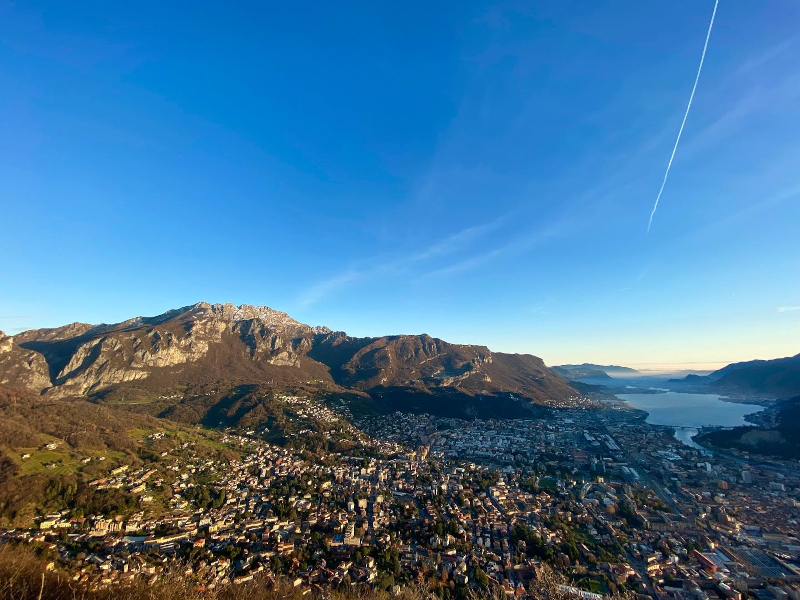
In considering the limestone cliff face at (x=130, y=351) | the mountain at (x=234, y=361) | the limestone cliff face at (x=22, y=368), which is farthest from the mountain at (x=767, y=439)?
the limestone cliff face at (x=22, y=368)

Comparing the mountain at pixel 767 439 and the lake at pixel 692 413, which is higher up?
the mountain at pixel 767 439


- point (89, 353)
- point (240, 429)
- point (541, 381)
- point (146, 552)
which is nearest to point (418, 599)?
point (146, 552)

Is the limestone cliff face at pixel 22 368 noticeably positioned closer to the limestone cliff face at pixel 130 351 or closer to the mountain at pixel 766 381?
the limestone cliff face at pixel 130 351

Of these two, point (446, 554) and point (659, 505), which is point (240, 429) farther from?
point (659, 505)

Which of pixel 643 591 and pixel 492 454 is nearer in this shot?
pixel 643 591

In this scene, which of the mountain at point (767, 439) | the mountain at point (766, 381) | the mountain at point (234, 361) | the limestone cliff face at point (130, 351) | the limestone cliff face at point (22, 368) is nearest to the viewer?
the mountain at point (767, 439)

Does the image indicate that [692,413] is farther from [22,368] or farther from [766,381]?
[22,368]
